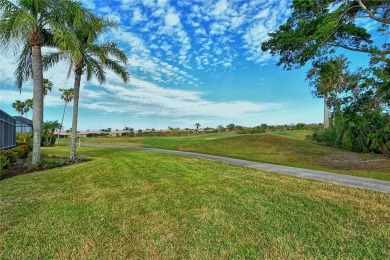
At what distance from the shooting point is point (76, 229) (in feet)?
11.3

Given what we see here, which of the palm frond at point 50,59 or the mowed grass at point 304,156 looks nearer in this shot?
the mowed grass at point 304,156

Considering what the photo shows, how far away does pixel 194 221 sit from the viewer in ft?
Result: 12.2

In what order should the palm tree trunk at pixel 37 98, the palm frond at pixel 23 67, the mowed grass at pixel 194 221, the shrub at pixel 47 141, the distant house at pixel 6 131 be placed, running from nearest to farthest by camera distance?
the mowed grass at pixel 194 221 → the palm tree trunk at pixel 37 98 → the palm frond at pixel 23 67 → the distant house at pixel 6 131 → the shrub at pixel 47 141

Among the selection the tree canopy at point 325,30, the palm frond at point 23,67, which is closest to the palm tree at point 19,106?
the palm frond at point 23,67

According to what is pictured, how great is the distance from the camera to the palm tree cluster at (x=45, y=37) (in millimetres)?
9188

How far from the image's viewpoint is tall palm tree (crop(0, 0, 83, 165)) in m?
8.93

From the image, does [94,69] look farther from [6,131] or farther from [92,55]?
[6,131]

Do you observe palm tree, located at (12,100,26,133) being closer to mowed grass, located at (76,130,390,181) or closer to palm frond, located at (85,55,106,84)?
palm frond, located at (85,55,106,84)

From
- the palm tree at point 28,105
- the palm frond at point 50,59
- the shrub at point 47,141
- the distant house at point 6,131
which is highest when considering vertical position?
the palm tree at point 28,105

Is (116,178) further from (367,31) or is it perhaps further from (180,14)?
(367,31)

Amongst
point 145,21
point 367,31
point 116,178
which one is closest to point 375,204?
point 116,178

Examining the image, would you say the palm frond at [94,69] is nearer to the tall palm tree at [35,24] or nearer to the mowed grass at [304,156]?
the tall palm tree at [35,24]

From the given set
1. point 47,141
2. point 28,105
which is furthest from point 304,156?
point 28,105

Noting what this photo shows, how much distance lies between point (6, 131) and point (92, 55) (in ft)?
32.1
